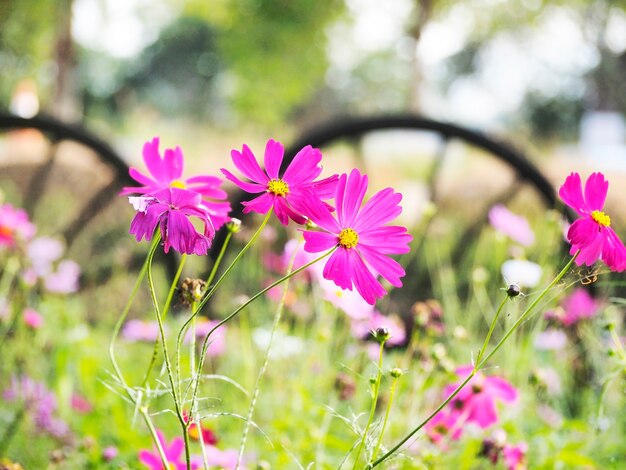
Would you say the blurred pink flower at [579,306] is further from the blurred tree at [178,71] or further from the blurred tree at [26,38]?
the blurred tree at [178,71]

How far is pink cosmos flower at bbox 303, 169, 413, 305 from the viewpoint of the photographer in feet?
1.50

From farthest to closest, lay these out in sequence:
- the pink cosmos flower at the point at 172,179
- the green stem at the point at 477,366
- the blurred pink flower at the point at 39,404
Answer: the blurred pink flower at the point at 39,404 < the pink cosmos flower at the point at 172,179 < the green stem at the point at 477,366

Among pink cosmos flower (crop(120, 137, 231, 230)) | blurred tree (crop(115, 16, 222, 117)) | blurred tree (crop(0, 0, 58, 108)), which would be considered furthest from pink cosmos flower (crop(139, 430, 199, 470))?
blurred tree (crop(115, 16, 222, 117))

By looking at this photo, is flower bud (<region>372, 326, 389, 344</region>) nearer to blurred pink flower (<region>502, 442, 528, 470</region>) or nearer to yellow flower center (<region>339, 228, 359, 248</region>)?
yellow flower center (<region>339, 228, 359, 248</region>)

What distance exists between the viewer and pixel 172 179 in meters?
0.58

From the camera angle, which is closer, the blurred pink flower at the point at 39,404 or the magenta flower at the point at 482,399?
the magenta flower at the point at 482,399

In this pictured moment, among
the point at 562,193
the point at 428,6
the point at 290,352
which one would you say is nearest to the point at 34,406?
the point at 290,352

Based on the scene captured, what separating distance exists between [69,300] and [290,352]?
2.82ft

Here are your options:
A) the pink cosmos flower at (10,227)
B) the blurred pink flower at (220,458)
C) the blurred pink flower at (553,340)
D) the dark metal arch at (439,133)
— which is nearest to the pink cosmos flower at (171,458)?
the blurred pink flower at (220,458)

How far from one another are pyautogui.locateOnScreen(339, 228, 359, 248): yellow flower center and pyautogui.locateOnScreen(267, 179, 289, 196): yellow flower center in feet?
0.14

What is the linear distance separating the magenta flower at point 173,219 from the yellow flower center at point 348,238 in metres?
0.08

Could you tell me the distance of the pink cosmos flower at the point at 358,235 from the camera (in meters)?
0.46

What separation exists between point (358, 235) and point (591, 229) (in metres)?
0.15

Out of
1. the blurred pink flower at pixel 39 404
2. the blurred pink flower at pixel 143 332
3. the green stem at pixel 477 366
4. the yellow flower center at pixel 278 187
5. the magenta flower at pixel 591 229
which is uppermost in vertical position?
the blurred pink flower at pixel 143 332
